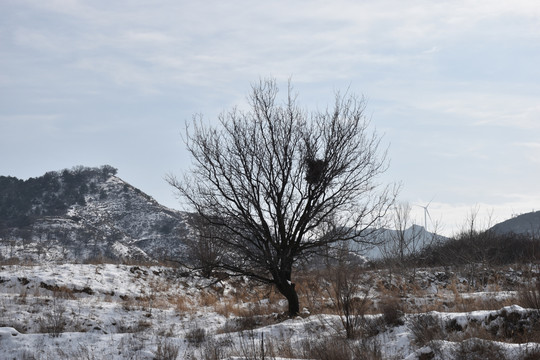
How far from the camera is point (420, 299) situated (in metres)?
15.4

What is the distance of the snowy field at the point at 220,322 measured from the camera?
29.1ft

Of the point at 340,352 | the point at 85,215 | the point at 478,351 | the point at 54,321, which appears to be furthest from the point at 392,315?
the point at 85,215

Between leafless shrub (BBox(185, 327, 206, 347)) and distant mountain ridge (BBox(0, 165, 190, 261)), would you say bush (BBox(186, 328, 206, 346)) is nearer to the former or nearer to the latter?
leafless shrub (BBox(185, 327, 206, 347))

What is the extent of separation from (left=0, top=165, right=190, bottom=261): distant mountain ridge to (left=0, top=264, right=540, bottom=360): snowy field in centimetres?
7851

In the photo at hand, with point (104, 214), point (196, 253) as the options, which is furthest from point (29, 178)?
point (196, 253)

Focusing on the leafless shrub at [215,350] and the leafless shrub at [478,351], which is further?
the leafless shrub at [215,350]

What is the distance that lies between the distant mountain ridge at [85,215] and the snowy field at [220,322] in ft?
258

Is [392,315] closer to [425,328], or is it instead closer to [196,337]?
[425,328]

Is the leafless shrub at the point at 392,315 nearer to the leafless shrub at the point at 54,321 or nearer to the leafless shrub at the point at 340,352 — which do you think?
the leafless shrub at the point at 340,352

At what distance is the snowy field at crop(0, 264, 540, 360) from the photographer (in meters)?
8.87

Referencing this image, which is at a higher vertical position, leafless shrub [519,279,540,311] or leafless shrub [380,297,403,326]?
leafless shrub [519,279,540,311]

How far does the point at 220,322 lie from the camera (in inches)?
589

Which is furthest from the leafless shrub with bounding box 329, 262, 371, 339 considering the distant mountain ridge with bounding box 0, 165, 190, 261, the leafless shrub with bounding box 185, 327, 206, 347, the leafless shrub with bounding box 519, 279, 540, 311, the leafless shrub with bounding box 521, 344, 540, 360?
the distant mountain ridge with bounding box 0, 165, 190, 261

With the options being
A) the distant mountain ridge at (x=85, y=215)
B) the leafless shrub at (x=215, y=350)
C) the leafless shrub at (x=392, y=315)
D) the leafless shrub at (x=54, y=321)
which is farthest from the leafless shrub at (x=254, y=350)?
the distant mountain ridge at (x=85, y=215)
